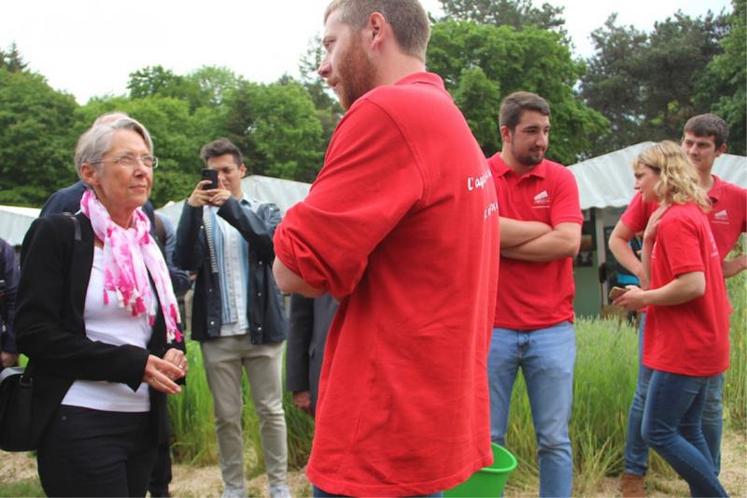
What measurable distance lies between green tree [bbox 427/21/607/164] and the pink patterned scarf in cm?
3722

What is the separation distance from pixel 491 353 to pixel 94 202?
6.58ft

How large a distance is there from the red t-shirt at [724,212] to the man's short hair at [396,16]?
302cm

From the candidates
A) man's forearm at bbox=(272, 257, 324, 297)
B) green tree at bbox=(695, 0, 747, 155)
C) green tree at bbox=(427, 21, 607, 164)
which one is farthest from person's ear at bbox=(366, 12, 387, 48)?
green tree at bbox=(427, 21, 607, 164)

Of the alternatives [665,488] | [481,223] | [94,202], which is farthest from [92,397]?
[665,488]

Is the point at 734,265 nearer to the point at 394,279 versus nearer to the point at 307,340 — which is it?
the point at 307,340

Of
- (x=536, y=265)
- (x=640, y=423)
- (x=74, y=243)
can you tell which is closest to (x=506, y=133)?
(x=536, y=265)

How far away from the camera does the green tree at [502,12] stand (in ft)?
169

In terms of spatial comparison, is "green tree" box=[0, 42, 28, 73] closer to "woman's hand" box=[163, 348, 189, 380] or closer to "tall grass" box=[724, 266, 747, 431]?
"tall grass" box=[724, 266, 747, 431]

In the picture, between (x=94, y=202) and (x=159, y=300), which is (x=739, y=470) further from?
(x=94, y=202)

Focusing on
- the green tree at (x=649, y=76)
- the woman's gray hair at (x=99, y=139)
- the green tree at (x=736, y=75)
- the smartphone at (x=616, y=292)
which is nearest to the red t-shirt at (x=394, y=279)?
the woman's gray hair at (x=99, y=139)

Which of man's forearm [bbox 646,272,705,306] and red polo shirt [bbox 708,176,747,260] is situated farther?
red polo shirt [bbox 708,176,747,260]

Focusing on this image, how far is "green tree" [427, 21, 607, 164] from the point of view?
3981 cm

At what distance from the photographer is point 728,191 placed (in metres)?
4.63

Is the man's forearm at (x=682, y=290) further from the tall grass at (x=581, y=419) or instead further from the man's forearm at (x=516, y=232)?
the tall grass at (x=581, y=419)
